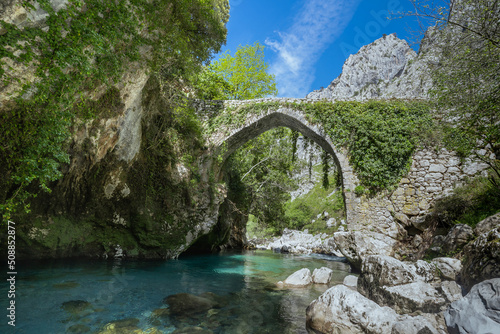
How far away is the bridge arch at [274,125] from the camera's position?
31.4ft

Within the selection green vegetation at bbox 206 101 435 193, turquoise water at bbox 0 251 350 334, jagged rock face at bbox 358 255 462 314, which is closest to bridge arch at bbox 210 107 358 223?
green vegetation at bbox 206 101 435 193

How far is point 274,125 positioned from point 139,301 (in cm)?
941

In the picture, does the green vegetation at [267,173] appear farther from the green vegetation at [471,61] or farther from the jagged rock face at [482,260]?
the jagged rock face at [482,260]

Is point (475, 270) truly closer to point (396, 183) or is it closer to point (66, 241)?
point (396, 183)

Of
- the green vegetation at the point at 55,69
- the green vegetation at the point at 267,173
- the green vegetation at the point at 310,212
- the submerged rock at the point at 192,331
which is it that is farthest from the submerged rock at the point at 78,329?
the green vegetation at the point at 310,212

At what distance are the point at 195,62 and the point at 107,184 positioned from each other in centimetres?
488

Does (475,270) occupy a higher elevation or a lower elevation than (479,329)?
higher

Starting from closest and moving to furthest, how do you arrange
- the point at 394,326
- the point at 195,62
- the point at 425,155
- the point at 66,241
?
the point at 394,326
the point at 66,241
the point at 195,62
the point at 425,155

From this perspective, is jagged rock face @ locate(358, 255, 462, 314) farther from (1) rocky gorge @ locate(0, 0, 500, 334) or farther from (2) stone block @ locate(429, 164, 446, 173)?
(2) stone block @ locate(429, 164, 446, 173)

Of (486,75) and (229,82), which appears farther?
(229,82)

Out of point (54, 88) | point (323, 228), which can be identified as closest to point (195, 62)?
point (54, 88)

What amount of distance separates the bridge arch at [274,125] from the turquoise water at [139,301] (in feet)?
14.6

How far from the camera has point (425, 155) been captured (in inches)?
347

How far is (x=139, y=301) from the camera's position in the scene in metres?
4.29
